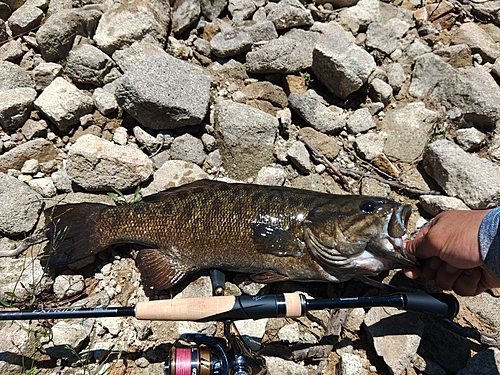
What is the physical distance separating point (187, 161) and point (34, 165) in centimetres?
157

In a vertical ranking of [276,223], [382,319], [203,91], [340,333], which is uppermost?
[203,91]

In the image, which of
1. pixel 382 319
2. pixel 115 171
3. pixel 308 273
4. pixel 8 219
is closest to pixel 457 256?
pixel 382 319

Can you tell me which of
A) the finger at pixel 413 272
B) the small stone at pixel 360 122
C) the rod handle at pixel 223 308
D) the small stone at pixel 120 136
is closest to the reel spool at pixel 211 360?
the rod handle at pixel 223 308

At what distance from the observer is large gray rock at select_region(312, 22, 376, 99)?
504cm

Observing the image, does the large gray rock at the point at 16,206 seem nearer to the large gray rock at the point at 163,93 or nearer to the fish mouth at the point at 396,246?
the large gray rock at the point at 163,93

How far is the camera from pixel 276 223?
13.3ft

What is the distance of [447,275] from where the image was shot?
363 centimetres

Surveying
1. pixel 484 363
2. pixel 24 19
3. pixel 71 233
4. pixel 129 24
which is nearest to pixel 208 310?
pixel 71 233

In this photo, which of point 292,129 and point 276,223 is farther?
point 292,129

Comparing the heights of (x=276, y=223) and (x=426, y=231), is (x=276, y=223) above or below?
below

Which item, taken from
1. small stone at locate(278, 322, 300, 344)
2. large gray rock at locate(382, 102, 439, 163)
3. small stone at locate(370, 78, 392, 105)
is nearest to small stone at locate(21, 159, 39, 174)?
small stone at locate(278, 322, 300, 344)

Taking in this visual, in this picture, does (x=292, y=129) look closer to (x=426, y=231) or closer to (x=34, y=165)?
(x=426, y=231)

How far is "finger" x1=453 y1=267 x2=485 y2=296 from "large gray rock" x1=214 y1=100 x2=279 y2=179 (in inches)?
88.4

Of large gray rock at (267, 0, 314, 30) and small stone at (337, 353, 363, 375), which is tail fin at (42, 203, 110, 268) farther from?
large gray rock at (267, 0, 314, 30)
